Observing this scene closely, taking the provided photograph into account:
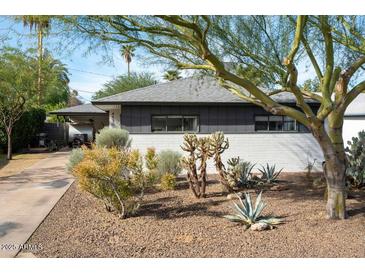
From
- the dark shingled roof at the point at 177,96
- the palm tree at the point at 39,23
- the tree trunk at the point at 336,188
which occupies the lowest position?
the tree trunk at the point at 336,188

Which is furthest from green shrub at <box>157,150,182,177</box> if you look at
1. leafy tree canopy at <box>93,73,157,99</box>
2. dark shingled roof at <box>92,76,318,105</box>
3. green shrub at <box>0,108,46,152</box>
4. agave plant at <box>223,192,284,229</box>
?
leafy tree canopy at <box>93,73,157,99</box>

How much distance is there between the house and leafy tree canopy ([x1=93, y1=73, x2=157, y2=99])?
25269 millimetres

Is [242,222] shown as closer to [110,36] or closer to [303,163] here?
[110,36]

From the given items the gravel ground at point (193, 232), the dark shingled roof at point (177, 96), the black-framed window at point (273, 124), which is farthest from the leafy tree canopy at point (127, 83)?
the gravel ground at point (193, 232)

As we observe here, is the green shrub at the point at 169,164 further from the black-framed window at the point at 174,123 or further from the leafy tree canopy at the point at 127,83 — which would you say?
the leafy tree canopy at the point at 127,83

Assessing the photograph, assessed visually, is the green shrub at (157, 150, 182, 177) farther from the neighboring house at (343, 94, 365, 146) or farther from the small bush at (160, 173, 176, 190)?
the neighboring house at (343, 94, 365, 146)

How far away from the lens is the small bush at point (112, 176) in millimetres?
6043

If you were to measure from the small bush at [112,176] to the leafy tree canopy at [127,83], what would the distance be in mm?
32182

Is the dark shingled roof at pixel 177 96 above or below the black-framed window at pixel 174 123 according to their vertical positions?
above

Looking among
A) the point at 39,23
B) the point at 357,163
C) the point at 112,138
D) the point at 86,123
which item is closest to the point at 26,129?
the point at 86,123

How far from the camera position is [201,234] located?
548 cm

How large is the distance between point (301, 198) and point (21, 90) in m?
14.5

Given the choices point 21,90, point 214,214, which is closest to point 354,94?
point 214,214

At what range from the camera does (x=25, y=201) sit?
796cm
